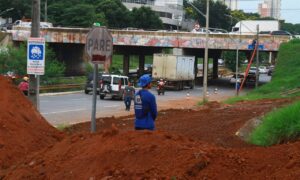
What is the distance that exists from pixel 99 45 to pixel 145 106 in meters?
1.97

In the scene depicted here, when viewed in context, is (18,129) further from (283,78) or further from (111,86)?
(111,86)

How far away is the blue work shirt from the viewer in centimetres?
937

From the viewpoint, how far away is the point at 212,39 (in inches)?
2815

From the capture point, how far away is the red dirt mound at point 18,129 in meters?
10.9

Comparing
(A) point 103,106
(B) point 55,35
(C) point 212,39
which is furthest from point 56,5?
(A) point 103,106

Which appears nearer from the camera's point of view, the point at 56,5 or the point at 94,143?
the point at 94,143

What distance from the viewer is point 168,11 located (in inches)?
6235

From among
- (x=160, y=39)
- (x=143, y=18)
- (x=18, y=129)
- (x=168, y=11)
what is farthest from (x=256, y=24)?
(x=18, y=129)

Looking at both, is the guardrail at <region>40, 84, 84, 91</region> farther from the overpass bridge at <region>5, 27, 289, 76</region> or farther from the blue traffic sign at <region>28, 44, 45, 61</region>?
the blue traffic sign at <region>28, 44, 45, 61</region>

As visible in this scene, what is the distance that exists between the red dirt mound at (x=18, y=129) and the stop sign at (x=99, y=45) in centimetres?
208

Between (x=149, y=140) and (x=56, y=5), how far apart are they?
9363 cm

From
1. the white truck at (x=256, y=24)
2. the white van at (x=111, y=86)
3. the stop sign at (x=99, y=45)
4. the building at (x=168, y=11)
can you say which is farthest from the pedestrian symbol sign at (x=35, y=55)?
the building at (x=168, y=11)

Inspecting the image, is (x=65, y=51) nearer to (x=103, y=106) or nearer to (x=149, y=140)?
(x=103, y=106)

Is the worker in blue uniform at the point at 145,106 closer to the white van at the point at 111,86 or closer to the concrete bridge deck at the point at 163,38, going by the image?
the white van at the point at 111,86
